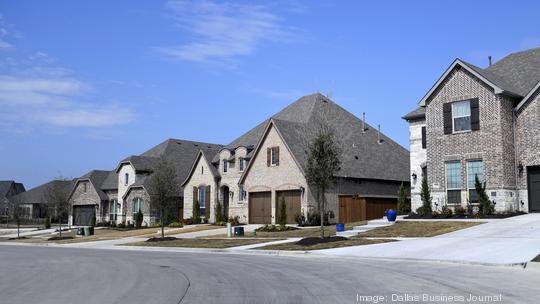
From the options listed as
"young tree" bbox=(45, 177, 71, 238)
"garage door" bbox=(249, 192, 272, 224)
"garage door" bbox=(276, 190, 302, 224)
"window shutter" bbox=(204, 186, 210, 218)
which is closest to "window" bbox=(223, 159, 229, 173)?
"window shutter" bbox=(204, 186, 210, 218)

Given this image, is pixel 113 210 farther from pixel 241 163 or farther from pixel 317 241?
pixel 317 241

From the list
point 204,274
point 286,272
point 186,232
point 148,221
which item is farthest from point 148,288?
point 148,221

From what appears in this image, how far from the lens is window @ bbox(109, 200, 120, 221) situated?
62.5m

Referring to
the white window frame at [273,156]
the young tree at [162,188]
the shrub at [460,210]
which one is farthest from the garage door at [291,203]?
the shrub at [460,210]

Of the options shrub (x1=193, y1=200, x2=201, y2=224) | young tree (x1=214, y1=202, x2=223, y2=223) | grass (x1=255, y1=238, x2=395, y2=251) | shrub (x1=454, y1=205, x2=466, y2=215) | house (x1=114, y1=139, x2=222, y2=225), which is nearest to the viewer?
grass (x1=255, y1=238, x2=395, y2=251)

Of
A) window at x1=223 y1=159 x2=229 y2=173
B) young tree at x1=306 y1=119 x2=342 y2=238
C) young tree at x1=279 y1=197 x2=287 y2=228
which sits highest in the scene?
window at x1=223 y1=159 x2=229 y2=173

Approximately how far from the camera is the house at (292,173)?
138ft

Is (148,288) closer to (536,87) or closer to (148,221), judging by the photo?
(536,87)

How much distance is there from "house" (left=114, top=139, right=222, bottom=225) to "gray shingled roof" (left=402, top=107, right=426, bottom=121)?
2448 cm

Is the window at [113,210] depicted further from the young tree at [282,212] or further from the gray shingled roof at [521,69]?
the gray shingled roof at [521,69]

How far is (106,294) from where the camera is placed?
11570 millimetres

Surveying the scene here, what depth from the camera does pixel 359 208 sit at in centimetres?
4250

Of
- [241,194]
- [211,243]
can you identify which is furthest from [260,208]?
[211,243]

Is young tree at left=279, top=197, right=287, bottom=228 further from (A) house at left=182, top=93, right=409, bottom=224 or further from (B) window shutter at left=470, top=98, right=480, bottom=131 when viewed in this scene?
(B) window shutter at left=470, top=98, right=480, bottom=131
